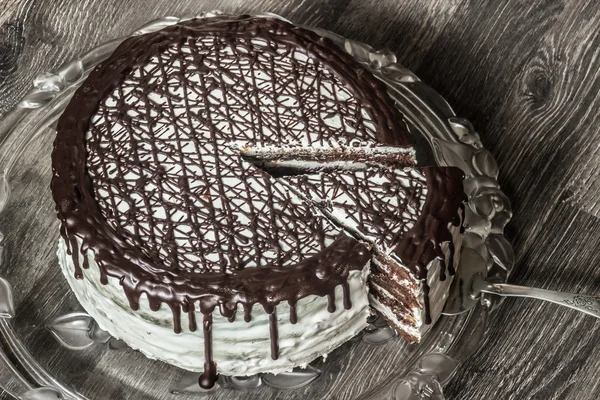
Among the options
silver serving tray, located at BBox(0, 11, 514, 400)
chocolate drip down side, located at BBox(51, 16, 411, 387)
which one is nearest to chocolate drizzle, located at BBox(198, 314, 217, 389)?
chocolate drip down side, located at BBox(51, 16, 411, 387)

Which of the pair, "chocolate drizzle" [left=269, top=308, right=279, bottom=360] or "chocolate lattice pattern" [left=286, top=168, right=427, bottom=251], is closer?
"chocolate drizzle" [left=269, top=308, right=279, bottom=360]

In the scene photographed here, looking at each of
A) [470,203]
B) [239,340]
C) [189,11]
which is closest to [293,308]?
[239,340]

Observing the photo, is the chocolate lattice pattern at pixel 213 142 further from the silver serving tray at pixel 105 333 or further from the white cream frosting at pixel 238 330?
the silver serving tray at pixel 105 333

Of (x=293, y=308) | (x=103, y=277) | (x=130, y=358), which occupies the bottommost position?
(x=130, y=358)

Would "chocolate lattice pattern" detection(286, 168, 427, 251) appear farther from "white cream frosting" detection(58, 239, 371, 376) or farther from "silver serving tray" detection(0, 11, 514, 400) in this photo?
"silver serving tray" detection(0, 11, 514, 400)

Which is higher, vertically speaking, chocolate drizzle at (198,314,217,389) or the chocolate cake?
the chocolate cake

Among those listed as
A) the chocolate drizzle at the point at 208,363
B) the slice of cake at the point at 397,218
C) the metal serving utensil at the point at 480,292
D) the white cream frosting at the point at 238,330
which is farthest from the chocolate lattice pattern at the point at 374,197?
the chocolate drizzle at the point at 208,363

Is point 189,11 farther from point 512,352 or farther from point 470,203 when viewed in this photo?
point 512,352

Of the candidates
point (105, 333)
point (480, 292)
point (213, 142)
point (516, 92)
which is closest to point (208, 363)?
point (105, 333)
